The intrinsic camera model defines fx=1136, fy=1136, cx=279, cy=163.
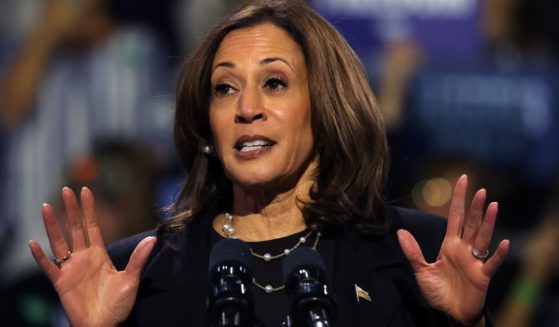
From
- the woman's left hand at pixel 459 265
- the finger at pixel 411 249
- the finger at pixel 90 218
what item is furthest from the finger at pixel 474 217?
the finger at pixel 90 218

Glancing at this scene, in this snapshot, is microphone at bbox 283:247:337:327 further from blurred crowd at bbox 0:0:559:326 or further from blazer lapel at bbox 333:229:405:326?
blurred crowd at bbox 0:0:559:326

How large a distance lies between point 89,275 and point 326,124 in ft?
2.26

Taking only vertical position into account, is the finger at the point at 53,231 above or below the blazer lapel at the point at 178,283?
above

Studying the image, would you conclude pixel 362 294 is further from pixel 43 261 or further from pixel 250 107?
pixel 43 261

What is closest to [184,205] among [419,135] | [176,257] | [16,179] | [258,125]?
[176,257]

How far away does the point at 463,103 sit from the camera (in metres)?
4.64

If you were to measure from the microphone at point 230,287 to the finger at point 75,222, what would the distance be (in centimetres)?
39

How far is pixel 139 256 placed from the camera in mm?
2545

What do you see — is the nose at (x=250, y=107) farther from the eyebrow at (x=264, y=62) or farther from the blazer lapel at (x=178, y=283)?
the blazer lapel at (x=178, y=283)

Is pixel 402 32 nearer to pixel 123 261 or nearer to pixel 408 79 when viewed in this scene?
pixel 408 79

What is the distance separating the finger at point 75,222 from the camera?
8.38 ft

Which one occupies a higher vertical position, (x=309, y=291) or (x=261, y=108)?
(x=261, y=108)

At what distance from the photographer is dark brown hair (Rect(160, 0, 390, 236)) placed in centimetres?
280

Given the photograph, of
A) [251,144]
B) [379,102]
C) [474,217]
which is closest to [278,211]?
[251,144]
